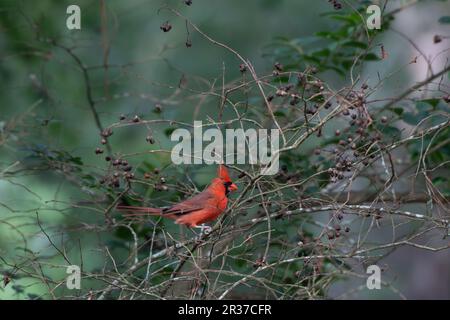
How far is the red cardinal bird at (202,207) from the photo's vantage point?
12.2 feet

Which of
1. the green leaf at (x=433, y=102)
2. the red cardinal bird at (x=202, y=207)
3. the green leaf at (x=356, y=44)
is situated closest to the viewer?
the red cardinal bird at (x=202, y=207)

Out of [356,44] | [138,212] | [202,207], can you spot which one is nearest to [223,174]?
[202,207]

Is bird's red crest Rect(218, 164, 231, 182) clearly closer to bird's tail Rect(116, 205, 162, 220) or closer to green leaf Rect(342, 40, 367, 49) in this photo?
bird's tail Rect(116, 205, 162, 220)

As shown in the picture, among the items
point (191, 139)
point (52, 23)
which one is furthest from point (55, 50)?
point (191, 139)

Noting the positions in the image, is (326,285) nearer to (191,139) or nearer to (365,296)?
(191,139)

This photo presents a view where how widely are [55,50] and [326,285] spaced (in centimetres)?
365

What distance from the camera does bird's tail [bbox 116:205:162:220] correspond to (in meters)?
3.88

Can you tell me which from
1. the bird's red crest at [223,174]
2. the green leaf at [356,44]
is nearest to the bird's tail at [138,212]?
the bird's red crest at [223,174]

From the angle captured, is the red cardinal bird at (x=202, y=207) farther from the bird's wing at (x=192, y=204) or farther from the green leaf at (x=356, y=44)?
the green leaf at (x=356, y=44)

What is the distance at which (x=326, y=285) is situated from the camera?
12.2 ft

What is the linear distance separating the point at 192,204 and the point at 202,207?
0.05 metres

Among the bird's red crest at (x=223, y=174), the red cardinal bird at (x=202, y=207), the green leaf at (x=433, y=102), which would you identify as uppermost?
the green leaf at (x=433, y=102)

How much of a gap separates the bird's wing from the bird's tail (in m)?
0.04

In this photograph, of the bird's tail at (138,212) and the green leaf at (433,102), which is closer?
the bird's tail at (138,212)
